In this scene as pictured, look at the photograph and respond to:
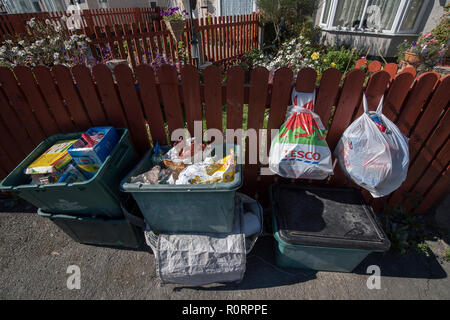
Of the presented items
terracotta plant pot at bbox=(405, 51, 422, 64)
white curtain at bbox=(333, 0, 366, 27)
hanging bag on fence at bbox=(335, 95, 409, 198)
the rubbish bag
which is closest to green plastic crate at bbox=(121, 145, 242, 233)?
the rubbish bag

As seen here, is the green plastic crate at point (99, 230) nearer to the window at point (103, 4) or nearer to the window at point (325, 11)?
the window at point (325, 11)

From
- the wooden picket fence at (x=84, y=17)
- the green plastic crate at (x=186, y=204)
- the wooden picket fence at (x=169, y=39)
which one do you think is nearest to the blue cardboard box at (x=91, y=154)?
the green plastic crate at (x=186, y=204)

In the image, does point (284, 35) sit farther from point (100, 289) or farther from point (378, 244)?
point (100, 289)

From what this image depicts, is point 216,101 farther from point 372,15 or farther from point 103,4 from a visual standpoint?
point 103,4

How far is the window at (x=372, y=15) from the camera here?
18.6 ft

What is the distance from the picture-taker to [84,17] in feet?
38.0

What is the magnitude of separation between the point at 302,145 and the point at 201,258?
1255 mm

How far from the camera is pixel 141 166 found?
186cm

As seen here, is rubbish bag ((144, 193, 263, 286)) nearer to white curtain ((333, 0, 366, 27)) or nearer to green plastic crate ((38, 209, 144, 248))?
green plastic crate ((38, 209, 144, 248))

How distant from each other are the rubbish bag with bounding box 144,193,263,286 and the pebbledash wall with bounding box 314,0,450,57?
20.7 ft

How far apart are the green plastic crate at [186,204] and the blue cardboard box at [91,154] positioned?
296 mm
